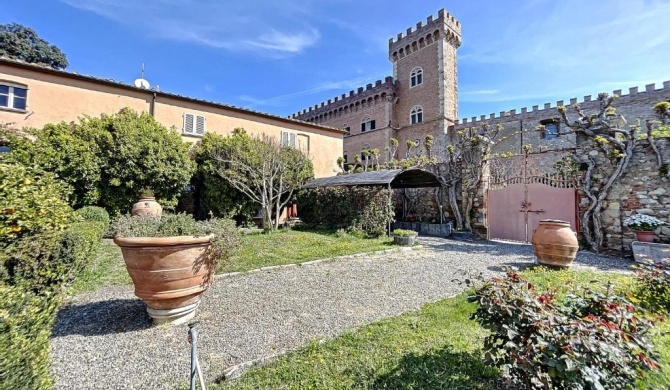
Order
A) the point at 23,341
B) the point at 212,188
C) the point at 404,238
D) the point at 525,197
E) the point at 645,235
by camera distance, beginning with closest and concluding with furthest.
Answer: the point at 23,341 → the point at 645,235 → the point at 404,238 → the point at 525,197 → the point at 212,188

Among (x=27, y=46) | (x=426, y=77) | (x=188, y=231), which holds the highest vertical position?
(x=27, y=46)

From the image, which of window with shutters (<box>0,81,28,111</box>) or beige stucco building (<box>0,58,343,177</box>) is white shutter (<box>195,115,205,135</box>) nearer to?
beige stucco building (<box>0,58,343,177</box>)

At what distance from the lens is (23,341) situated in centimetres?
138

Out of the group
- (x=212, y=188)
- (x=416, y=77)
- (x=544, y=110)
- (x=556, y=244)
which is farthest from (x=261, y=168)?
(x=544, y=110)

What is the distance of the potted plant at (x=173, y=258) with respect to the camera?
2.94 m

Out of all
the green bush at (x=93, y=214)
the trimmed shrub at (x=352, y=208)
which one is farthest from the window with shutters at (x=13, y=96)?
the trimmed shrub at (x=352, y=208)

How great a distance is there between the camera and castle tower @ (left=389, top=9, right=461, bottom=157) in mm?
26094

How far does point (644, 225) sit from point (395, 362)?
8.90 m

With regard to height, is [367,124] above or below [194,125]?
above

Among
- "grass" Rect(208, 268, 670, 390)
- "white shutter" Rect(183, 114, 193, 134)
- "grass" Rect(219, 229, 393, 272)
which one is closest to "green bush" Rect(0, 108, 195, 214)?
"white shutter" Rect(183, 114, 193, 134)

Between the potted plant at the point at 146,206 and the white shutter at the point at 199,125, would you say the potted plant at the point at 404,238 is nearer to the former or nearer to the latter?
the potted plant at the point at 146,206

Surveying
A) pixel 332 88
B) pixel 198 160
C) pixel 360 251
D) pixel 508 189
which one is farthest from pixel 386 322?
pixel 332 88

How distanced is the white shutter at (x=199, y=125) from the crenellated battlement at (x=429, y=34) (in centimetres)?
2360

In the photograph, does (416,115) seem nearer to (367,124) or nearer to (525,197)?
(367,124)
